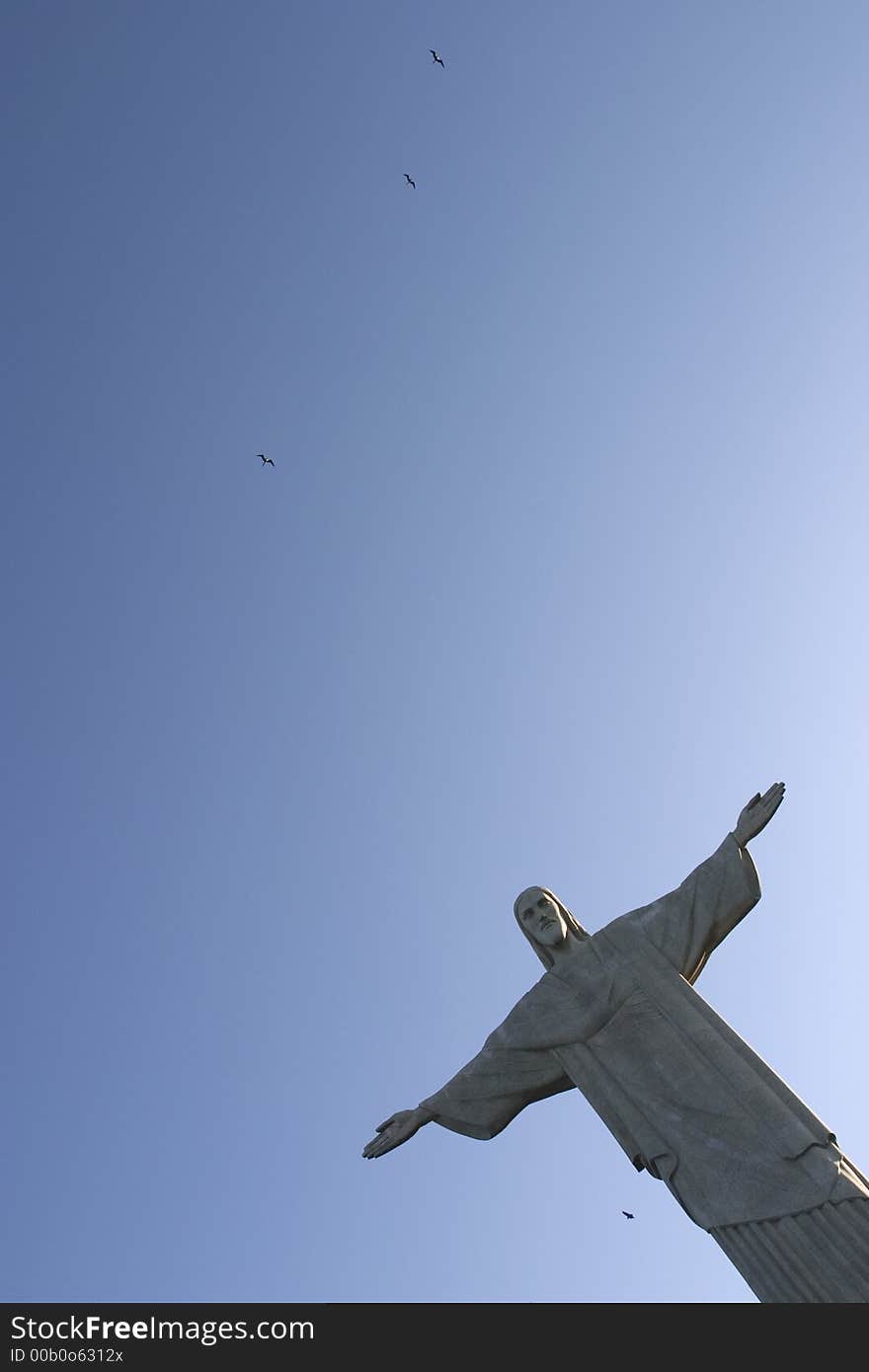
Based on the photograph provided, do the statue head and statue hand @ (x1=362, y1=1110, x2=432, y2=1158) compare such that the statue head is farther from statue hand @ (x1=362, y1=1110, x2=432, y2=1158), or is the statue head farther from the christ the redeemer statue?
statue hand @ (x1=362, y1=1110, x2=432, y2=1158)

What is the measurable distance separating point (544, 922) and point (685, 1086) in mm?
2484

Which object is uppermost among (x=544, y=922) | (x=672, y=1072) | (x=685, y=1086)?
(x=544, y=922)

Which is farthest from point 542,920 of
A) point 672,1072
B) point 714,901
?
point 672,1072

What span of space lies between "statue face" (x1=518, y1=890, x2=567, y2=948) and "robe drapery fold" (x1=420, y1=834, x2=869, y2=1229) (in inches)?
10.5

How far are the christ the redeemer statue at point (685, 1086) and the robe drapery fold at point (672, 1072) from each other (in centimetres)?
1

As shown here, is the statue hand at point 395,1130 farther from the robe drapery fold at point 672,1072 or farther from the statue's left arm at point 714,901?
the statue's left arm at point 714,901

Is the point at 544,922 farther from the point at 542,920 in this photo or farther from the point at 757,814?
the point at 757,814

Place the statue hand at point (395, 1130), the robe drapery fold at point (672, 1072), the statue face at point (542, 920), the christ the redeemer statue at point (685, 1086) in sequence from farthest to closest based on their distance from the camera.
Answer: the statue face at point (542, 920), the statue hand at point (395, 1130), the robe drapery fold at point (672, 1072), the christ the redeemer statue at point (685, 1086)

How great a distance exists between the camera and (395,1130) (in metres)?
9.52

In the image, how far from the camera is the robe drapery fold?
763cm

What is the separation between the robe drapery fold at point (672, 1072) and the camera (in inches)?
301

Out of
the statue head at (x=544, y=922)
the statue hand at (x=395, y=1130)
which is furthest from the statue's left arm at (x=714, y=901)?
→ the statue hand at (x=395, y=1130)

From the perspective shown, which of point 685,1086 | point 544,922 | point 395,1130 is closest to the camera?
point 685,1086
